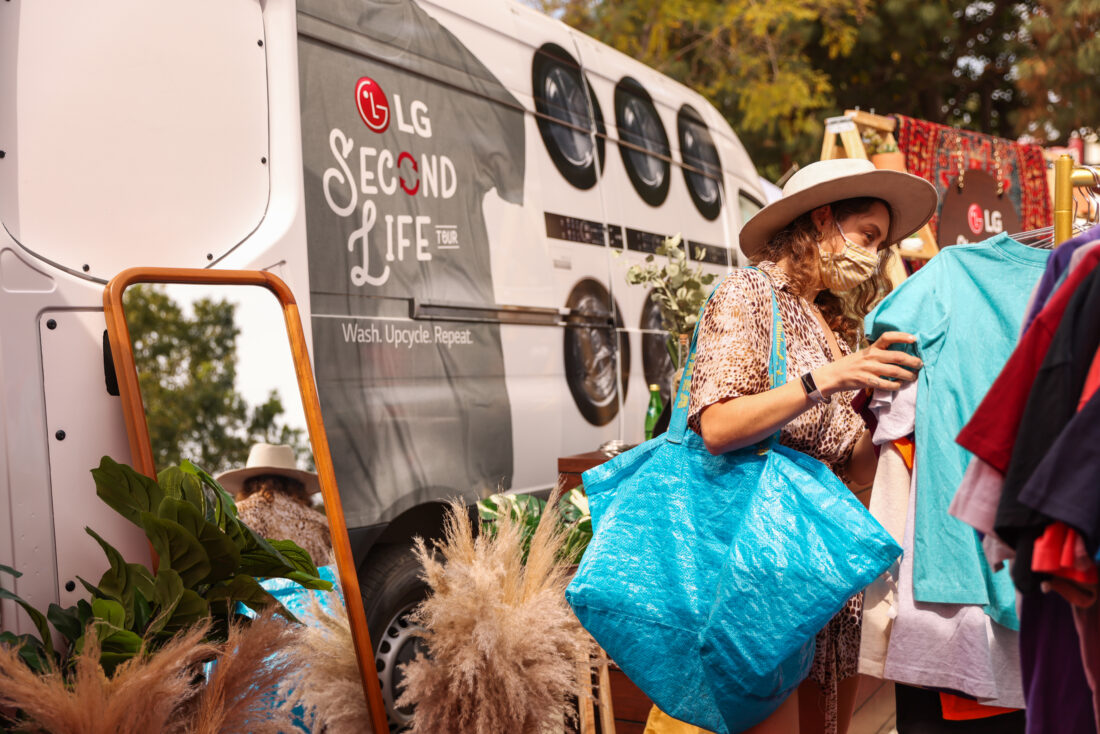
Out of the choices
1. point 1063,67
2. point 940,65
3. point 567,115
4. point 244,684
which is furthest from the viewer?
point 940,65

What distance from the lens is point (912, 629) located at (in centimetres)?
233

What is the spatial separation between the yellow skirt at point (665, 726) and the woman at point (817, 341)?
1.67 feet

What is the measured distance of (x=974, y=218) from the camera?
5.86m

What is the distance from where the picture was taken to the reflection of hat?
300 cm

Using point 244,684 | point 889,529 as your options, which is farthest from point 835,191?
point 244,684

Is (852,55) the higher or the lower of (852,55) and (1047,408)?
the higher

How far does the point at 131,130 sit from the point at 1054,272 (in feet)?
7.63

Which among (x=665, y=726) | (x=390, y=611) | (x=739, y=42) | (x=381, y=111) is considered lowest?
(x=665, y=726)

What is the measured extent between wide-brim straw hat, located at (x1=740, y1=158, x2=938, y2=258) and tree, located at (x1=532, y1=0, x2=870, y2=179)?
9242 millimetres

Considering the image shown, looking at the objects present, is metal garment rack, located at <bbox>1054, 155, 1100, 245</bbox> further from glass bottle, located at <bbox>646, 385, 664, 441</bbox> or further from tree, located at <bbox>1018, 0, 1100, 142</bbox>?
tree, located at <bbox>1018, 0, 1100, 142</bbox>

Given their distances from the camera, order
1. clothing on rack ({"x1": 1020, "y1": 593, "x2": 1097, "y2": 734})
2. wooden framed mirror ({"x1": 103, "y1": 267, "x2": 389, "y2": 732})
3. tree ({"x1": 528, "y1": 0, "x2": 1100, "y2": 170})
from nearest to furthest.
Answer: clothing on rack ({"x1": 1020, "y1": 593, "x2": 1097, "y2": 734}), wooden framed mirror ({"x1": 103, "y1": 267, "x2": 389, "y2": 732}), tree ({"x1": 528, "y1": 0, "x2": 1100, "y2": 170})

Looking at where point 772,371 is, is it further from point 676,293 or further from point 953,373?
point 676,293

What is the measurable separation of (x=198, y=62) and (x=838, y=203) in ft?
6.07

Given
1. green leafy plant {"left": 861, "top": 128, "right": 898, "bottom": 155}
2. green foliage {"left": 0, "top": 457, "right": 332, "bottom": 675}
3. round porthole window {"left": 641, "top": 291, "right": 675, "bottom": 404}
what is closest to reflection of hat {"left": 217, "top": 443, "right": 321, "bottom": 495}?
green foliage {"left": 0, "top": 457, "right": 332, "bottom": 675}
